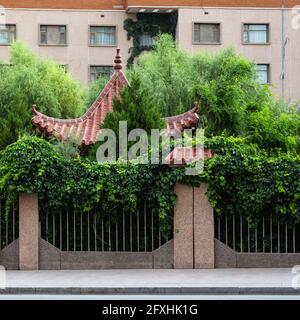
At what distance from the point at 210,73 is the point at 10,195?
23.9m

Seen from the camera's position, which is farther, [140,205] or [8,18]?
[8,18]

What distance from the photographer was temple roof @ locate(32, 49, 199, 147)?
21297 mm

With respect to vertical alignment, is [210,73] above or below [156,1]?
below

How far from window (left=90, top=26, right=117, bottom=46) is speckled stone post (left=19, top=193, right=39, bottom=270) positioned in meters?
40.5

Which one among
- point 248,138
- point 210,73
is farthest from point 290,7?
point 248,138

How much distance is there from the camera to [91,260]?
51.1ft

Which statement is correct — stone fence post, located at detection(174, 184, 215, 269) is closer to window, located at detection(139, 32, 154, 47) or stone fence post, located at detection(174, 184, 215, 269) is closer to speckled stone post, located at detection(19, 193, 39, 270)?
speckled stone post, located at detection(19, 193, 39, 270)

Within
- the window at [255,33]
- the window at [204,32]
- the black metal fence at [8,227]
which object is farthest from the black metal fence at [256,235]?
the window at [255,33]

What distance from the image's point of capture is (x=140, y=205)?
1573 cm

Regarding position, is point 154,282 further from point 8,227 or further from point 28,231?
point 8,227
